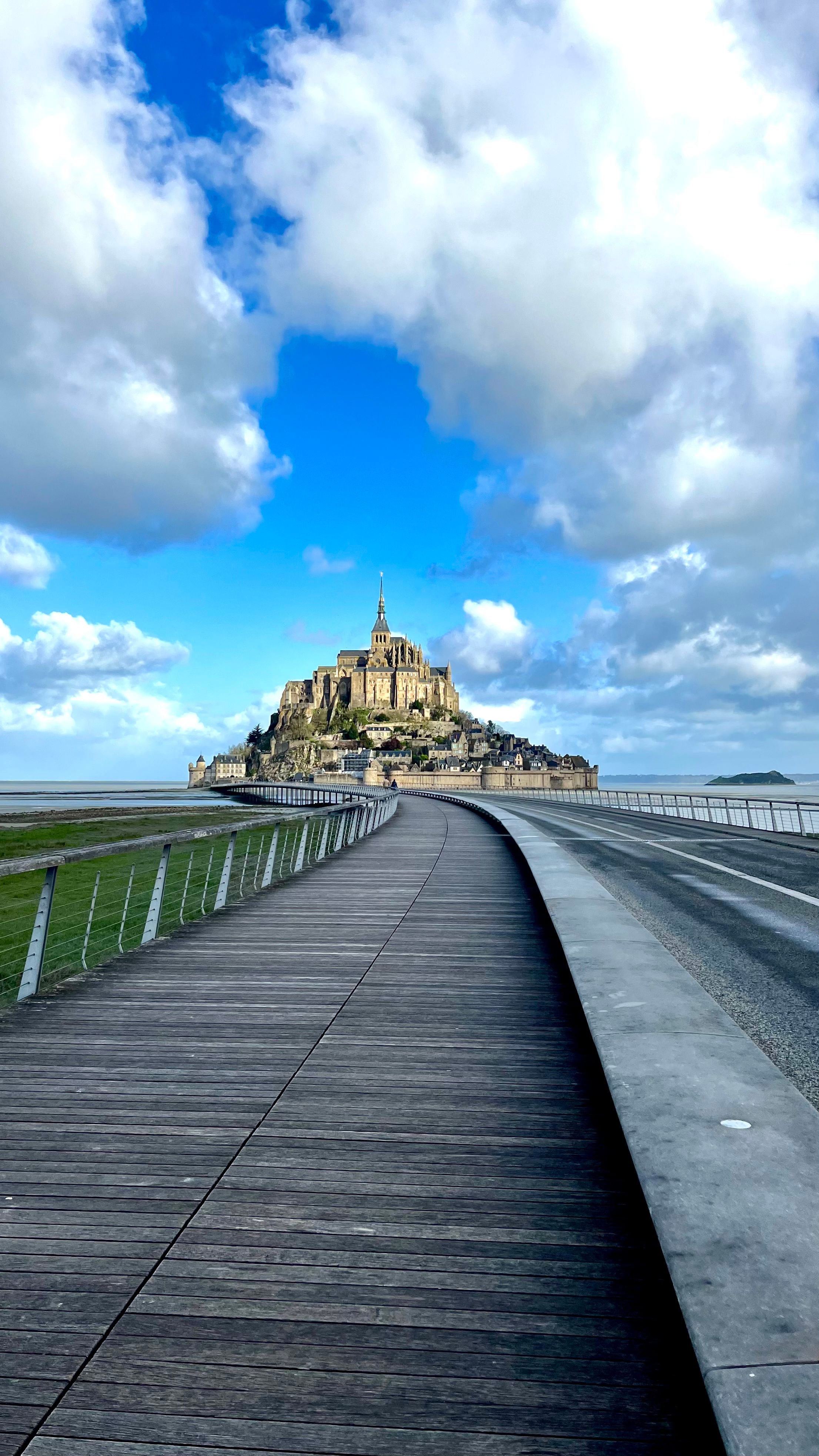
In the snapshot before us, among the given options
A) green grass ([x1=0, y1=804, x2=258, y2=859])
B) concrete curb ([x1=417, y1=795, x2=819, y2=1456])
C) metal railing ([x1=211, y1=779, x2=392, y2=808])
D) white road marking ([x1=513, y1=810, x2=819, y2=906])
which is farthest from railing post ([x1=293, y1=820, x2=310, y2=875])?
green grass ([x1=0, y1=804, x2=258, y2=859])

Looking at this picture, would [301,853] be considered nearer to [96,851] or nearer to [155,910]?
[155,910]

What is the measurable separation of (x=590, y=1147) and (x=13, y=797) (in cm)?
16414

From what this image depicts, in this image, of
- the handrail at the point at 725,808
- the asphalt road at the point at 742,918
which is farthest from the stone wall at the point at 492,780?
the asphalt road at the point at 742,918

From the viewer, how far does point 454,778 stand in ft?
403

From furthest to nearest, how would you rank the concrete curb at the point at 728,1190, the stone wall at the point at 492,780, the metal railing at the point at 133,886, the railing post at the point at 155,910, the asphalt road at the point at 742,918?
the stone wall at the point at 492,780, the railing post at the point at 155,910, the metal railing at the point at 133,886, the asphalt road at the point at 742,918, the concrete curb at the point at 728,1190

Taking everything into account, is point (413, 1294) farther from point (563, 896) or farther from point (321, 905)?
point (321, 905)

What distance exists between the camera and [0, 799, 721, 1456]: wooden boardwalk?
7.01ft

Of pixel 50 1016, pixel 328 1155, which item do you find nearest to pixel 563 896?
pixel 50 1016

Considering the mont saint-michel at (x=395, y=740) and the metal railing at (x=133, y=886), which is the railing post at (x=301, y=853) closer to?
the metal railing at (x=133, y=886)

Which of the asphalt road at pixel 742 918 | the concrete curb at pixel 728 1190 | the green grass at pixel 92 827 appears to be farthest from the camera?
the green grass at pixel 92 827

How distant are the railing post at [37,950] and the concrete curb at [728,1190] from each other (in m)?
3.70

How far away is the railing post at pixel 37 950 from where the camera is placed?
630cm

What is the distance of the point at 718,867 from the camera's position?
16.6m

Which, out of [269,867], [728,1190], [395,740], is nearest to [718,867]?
[269,867]
